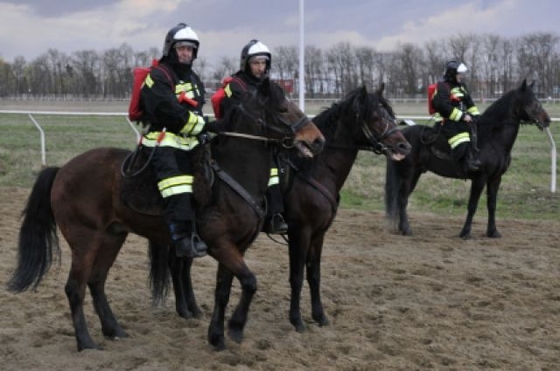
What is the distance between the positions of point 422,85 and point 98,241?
59.1 m

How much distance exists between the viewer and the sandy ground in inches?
221

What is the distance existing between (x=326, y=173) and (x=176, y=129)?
1.76 meters

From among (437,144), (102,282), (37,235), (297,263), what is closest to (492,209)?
(437,144)

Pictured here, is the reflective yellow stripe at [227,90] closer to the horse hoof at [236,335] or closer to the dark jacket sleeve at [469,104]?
the horse hoof at [236,335]

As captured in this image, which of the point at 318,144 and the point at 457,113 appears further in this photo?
the point at 457,113

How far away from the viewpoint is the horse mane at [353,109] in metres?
6.66

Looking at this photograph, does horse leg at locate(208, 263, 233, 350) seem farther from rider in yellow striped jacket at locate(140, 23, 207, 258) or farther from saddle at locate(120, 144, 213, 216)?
saddle at locate(120, 144, 213, 216)

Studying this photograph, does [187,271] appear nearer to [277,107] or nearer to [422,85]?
[277,107]

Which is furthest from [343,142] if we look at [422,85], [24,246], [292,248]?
[422,85]

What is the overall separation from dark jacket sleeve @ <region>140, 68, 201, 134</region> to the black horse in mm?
1513

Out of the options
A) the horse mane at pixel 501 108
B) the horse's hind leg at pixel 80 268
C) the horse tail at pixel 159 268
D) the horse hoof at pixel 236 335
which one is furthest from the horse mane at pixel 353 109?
the horse mane at pixel 501 108

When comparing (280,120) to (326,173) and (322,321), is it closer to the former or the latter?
(326,173)

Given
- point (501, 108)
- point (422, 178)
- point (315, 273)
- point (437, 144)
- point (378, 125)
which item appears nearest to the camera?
point (378, 125)

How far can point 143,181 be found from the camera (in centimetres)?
578
